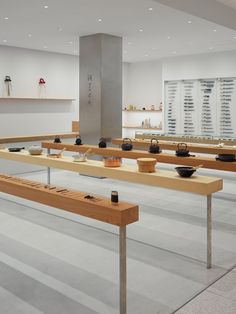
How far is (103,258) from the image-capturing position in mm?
3639

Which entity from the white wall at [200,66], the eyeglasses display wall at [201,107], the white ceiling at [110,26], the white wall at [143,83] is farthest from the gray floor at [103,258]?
the white wall at [143,83]

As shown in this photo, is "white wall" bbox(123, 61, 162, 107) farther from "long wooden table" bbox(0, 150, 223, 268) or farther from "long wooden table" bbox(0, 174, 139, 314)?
"long wooden table" bbox(0, 174, 139, 314)

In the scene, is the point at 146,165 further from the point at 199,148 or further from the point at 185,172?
the point at 199,148

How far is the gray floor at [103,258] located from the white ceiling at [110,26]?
280 centimetres

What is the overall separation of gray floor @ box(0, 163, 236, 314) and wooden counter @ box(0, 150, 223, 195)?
624 mm

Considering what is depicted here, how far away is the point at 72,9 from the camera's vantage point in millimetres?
5727

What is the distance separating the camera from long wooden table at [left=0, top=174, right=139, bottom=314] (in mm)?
2615

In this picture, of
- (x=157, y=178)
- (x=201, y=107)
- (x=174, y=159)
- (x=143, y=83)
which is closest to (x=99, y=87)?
(x=174, y=159)

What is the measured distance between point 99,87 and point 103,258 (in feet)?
15.5

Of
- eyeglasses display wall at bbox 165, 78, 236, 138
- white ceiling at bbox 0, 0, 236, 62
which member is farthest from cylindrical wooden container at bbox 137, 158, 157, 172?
eyeglasses display wall at bbox 165, 78, 236, 138

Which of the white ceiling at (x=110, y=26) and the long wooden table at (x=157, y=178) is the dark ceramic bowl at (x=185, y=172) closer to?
the long wooden table at (x=157, y=178)

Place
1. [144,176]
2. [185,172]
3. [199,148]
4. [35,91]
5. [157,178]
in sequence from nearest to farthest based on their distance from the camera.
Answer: [185,172] < [157,178] < [144,176] < [199,148] < [35,91]

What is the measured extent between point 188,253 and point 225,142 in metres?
4.15

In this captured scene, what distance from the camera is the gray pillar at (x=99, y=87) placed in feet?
25.3
